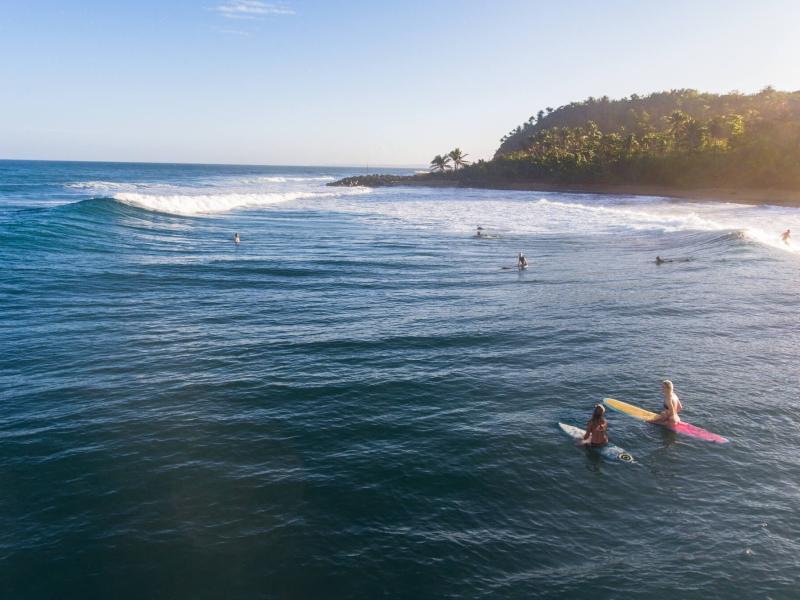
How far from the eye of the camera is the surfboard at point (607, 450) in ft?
42.4

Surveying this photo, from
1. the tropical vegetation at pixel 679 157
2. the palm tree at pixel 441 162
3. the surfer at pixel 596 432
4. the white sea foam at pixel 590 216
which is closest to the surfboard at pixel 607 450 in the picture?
the surfer at pixel 596 432

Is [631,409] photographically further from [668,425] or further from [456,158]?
[456,158]

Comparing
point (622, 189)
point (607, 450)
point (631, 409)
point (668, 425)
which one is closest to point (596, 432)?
point (607, 450)

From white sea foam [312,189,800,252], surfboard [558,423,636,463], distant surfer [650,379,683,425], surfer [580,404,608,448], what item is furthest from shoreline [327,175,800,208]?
surfer [580,404,608,448]

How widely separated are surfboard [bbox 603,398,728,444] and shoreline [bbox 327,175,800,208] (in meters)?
70.5

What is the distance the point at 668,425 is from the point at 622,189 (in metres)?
97.4

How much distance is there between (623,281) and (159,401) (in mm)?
25229

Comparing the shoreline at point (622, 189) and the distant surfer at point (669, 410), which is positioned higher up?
the shoreline at point (622, 189)

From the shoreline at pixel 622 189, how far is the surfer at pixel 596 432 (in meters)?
73.0

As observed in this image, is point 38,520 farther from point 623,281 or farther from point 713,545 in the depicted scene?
point 623,281

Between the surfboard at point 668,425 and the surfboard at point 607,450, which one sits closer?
the surfboard at point 607,450

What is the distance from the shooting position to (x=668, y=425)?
555 inches

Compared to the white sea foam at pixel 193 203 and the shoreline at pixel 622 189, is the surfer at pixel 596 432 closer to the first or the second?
the white sea foam at pixel 193 203

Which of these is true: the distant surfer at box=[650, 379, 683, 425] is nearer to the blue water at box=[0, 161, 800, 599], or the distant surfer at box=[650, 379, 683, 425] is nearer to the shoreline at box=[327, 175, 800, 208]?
the blue water at box=[0, 161, 800, 599]
